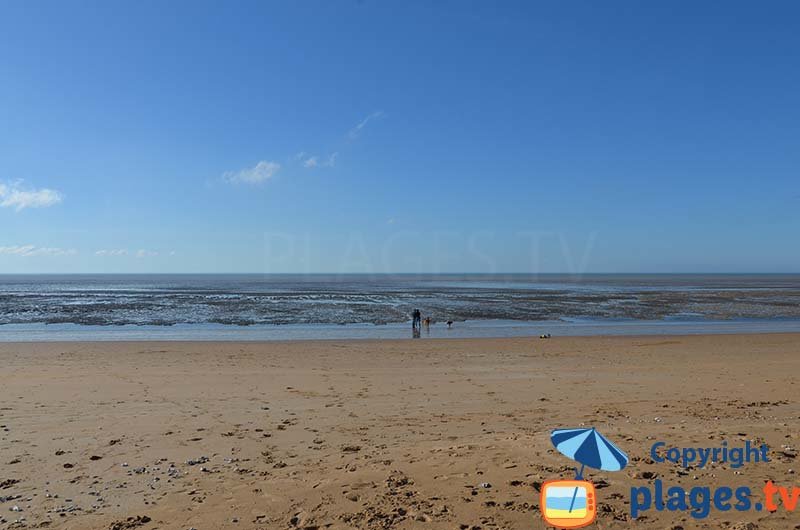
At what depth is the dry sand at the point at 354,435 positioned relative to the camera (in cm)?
591

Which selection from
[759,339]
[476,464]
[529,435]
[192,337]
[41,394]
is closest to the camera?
[476,464]

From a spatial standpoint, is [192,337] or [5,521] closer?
[5,521]

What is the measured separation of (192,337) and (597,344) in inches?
793

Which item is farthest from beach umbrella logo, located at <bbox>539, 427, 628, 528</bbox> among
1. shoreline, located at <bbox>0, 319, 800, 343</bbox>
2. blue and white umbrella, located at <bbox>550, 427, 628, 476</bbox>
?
shoreline, located at <bbox>0, 319, 800, 343</bbox>

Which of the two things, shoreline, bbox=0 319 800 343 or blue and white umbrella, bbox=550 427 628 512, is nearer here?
blue and white umbrella, bbox=550 427 628 512

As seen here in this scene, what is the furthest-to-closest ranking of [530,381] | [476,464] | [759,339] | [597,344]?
1. [759,339]
2. [597,344]
3. [530,381]
4. [476,464]

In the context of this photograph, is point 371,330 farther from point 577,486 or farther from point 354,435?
point 577,486

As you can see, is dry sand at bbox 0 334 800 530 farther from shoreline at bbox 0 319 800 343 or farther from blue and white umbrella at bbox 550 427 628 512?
shoreline at bbox 0 319 800 343

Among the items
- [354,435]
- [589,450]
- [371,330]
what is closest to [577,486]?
[589,450]

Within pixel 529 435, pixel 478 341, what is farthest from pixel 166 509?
pixel 478 341

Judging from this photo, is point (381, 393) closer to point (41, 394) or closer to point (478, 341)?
point (41, 394)

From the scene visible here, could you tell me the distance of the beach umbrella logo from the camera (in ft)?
16.6

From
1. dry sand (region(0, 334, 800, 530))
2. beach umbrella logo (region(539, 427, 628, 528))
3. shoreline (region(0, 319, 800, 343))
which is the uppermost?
beach umbrella logo (region(539, 427, 628, 528))

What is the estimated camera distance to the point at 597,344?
23.2 m
